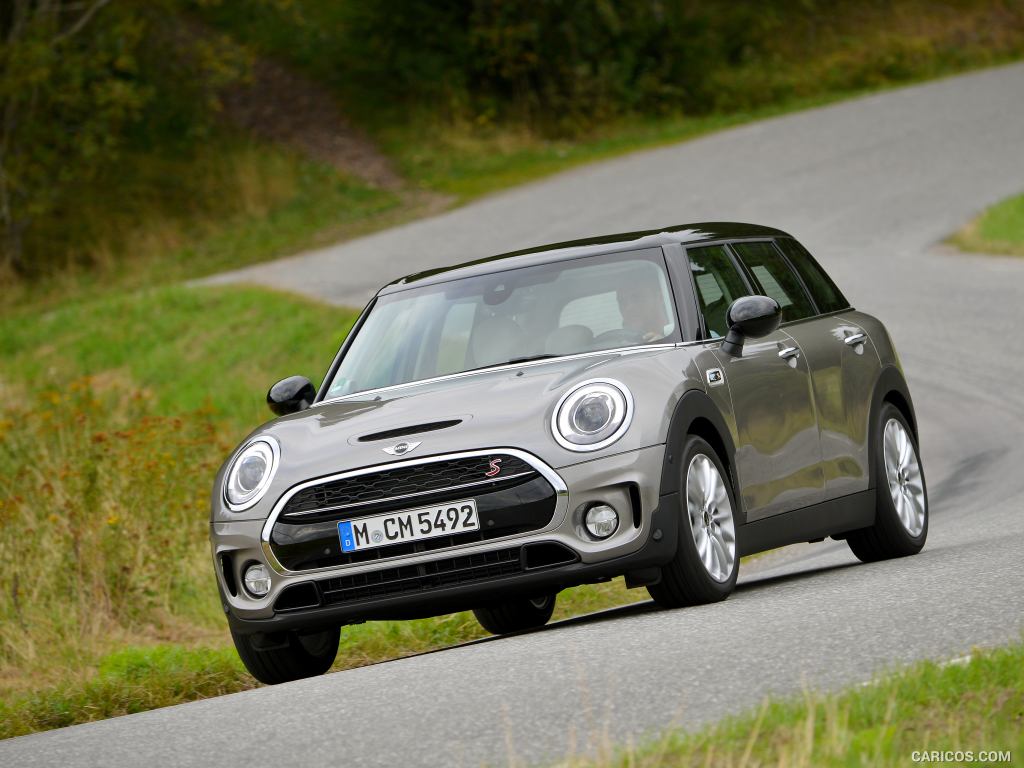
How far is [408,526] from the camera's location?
689cm

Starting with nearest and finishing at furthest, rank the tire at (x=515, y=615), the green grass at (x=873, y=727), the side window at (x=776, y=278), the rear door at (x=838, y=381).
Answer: the green grass at (x=873, y=727), the rear door at (x=838, y=381), the side window at (x=776, y=278), the tire at (x=515, y=615)

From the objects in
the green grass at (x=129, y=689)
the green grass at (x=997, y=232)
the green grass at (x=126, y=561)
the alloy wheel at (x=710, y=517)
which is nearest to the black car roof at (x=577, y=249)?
the alloy wheel at (x=710, y=517)

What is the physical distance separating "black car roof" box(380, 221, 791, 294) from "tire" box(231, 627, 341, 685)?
1.81 m

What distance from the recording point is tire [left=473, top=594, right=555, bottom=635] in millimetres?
9094

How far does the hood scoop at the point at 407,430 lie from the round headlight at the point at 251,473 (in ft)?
1.29

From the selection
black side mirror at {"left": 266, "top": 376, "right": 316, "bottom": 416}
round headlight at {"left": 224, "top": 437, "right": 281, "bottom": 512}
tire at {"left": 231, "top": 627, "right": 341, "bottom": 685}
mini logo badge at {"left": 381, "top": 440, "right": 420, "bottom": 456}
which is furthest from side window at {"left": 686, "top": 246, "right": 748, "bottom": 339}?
tire at {"left": 231, "top": 627, "right": 341, "bottom": 685}

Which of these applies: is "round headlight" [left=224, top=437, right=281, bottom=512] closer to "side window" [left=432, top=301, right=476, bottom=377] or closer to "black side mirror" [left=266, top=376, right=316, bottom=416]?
"black side mirror" [left=266, top=376, right=316, bottom=416]

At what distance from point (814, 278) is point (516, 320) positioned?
6.80ft

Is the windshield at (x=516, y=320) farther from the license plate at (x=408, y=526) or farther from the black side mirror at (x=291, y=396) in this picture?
the license plate at (x=408, y=526)

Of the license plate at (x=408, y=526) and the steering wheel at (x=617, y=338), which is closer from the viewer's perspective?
the license plate at (x=408, y=526)

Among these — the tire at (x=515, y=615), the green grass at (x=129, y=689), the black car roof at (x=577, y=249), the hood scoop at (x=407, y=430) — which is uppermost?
the black car roof at (x=577, y=249)

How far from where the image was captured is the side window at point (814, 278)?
9.40 metres

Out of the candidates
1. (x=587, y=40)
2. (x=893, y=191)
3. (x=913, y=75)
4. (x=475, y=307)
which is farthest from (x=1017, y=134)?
(x=475, y=307)

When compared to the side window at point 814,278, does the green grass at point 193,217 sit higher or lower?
lower
